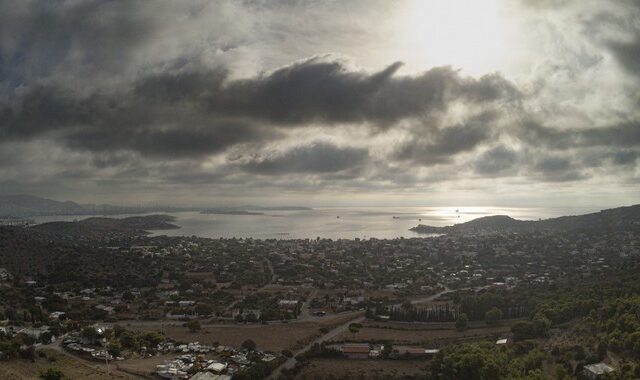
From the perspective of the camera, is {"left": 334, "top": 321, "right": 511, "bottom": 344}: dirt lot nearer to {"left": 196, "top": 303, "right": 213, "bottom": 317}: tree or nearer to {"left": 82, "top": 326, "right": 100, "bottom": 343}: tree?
{"left": 196, "top": 303, "right": 213, "bottom": 317}: tree

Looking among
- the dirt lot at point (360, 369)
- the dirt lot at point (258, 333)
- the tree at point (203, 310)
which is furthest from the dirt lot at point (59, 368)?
the tree at point (203, 310)

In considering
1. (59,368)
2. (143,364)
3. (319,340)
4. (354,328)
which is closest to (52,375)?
(59,368)

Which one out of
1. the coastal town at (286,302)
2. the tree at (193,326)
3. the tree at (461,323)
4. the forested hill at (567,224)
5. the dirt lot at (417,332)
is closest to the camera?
the coastal town at (286,302)

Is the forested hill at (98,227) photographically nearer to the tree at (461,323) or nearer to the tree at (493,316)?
the tree at (461,323)

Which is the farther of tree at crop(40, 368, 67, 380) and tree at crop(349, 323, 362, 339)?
tree at crop(349, 323, 362, 339)

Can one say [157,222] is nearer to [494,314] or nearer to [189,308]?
[189,308]

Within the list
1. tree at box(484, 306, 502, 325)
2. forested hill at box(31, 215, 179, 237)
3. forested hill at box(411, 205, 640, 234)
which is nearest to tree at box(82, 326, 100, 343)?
tree at box(484, 306, 502, 325)
